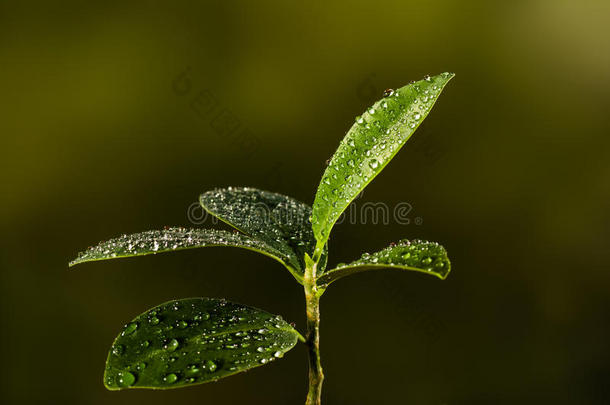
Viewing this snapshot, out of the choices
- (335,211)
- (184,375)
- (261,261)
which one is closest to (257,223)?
(335,211)

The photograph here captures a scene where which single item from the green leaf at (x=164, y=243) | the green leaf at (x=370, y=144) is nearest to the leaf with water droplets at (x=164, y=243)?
the green leaf at (x=164, y=243)

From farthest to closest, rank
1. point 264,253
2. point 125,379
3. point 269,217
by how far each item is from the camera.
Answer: point 269,217, point 264,253, point 125,379

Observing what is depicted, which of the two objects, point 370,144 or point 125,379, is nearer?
point 125,379

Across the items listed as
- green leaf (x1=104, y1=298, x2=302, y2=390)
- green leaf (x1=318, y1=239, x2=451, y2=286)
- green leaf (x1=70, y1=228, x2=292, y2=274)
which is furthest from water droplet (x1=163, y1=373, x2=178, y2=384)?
green leaf (x1=318, y1=239, x2=451, y2=286)

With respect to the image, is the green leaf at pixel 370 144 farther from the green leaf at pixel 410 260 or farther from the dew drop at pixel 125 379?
the dew drop at pixel 125 379

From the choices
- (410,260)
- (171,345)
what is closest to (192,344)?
(171,345)

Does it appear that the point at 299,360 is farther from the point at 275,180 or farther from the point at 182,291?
the point at 275,180

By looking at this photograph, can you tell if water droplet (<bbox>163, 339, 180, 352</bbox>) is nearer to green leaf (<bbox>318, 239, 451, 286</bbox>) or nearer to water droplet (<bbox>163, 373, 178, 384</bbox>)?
water droplet (<bbox>163, 373, 178, 384</bbox>)

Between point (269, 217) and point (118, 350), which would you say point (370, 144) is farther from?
point (118, 350)
